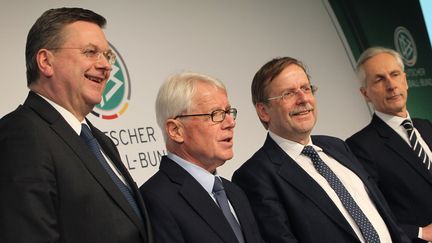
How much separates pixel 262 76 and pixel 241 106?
1766mm

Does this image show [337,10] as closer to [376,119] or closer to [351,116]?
[351,116]

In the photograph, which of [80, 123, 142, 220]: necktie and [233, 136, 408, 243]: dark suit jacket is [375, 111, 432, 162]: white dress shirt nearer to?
[233, 136, 408, 243]: dark suit jacket

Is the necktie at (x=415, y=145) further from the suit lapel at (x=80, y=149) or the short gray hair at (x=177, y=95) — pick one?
the suit lapel at (x=80, y=149)

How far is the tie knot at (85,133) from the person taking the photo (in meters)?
2.31

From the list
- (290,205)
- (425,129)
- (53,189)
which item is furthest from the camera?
(425,129)

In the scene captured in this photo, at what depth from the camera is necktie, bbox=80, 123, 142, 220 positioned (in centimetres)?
229

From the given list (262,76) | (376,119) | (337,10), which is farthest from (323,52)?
(262,76)

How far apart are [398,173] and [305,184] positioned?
90 cm

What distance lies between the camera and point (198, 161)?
267 centimetres

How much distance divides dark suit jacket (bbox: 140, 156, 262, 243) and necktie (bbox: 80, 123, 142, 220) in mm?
133

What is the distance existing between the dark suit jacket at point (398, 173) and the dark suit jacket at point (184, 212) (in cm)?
118

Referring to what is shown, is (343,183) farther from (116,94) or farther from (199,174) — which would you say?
(116,94)

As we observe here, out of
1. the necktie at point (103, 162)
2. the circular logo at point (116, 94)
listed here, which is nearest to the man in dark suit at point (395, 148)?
the circular logo at point (116, 94)

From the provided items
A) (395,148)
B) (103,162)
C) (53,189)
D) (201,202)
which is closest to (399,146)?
(395,148)
